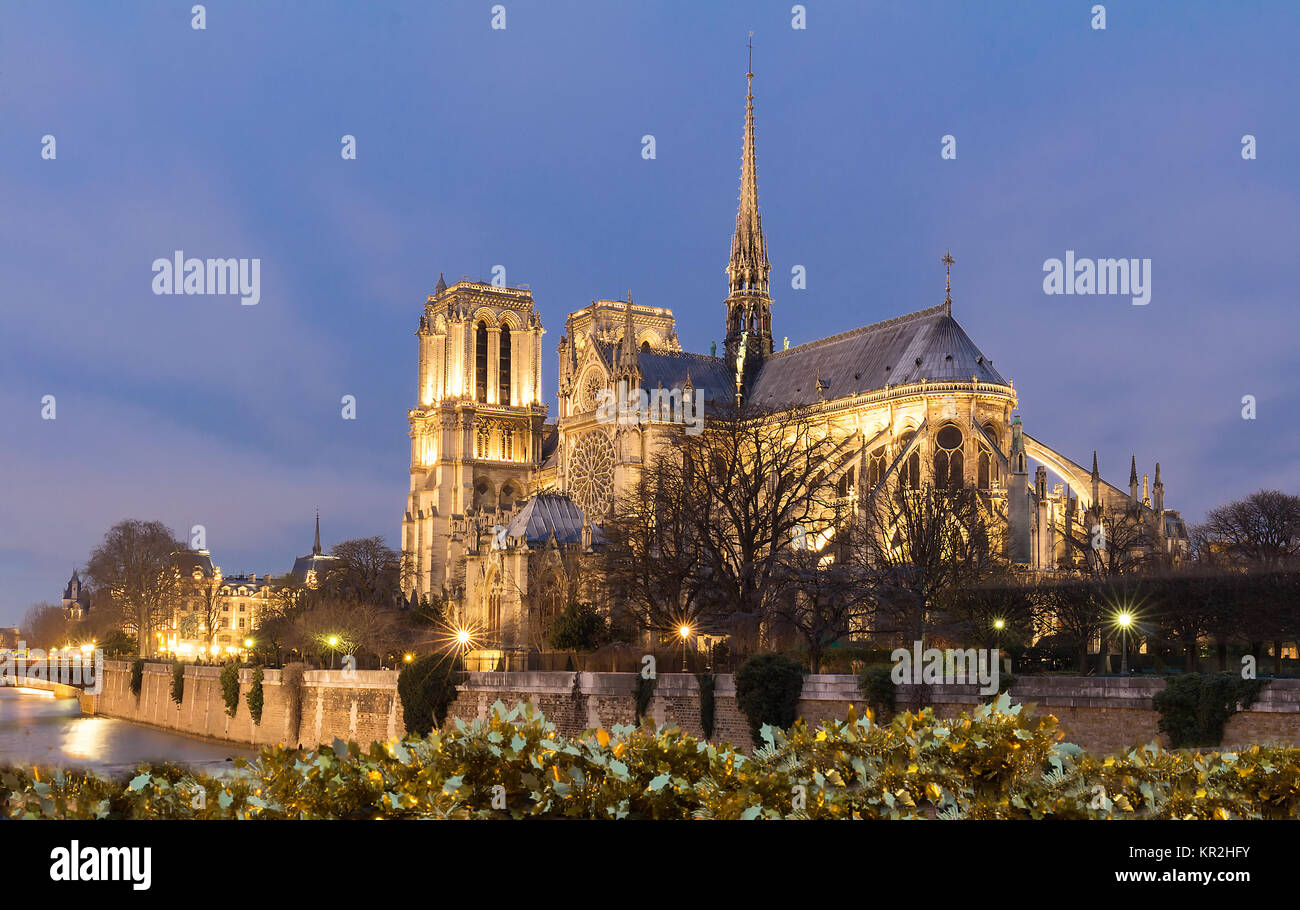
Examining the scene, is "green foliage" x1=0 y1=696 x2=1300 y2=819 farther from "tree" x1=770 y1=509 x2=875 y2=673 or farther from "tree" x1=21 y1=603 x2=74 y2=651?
"tree" x1=21 y1=603 x2=74 y2=651

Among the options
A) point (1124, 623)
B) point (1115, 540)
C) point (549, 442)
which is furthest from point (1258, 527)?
point (549, 442)

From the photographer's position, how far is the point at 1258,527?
208 feet

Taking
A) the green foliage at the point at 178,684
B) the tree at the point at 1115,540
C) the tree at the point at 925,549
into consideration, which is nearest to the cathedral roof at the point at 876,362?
the tree at the point at 925,549

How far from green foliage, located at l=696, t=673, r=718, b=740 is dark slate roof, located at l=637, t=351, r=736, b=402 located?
46318 mm

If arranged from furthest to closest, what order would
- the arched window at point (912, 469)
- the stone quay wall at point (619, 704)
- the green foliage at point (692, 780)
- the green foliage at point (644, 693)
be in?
the arched window at point (912, 469) → the green foliage at point (644, 693) → the stone quay wall at point (619, 704) → the green foliage at point (692, 780)

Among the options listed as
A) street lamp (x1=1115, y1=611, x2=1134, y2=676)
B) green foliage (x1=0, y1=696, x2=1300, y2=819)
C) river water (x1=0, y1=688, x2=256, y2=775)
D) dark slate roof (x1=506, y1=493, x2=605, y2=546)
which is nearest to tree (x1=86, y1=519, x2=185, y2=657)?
river water (x1=0, y1=688, x2=256, y2=775)

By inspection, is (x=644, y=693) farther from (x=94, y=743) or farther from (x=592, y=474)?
(x=592, y=474)

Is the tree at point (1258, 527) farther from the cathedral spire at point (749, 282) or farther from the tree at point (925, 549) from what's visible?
the cathedral spire at point (749, 282)

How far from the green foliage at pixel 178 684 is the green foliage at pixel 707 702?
3478 centimetres

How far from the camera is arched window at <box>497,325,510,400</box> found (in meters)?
104

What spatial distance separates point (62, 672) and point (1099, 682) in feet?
243

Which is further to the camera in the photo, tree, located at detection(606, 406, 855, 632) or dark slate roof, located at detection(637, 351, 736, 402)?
dark slate roof, located at detection(637, 351, 736, 402)

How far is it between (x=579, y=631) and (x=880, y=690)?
19.8 meters

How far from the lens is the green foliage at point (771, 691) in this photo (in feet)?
106
